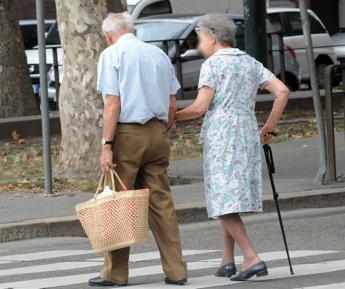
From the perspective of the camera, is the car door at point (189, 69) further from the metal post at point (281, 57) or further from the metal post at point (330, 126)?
the metal post at point (330, 126)

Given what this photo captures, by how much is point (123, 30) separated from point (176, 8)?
23.1 meters

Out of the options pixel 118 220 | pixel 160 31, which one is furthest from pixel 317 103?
pixel 160 31

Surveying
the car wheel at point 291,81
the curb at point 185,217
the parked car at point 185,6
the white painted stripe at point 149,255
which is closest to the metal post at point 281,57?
the car wheel at point 291,81

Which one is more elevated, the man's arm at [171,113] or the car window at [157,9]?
the man's arm at [171,113]

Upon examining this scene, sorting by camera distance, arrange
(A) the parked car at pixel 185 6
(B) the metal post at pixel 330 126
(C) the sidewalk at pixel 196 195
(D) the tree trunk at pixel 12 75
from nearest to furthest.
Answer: (C) the sidewalk at pixel 196 195 → (B) the metal post at pixel 330 126 → (D) the tree trunk at pixel 12 75 → (A) the parked car at pixel 185 6

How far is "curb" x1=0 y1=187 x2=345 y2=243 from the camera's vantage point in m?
11.4

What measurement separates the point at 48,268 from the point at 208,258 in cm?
121

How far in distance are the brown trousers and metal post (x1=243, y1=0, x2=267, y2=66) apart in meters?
10.2

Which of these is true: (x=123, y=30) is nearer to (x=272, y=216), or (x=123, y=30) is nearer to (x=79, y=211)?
(x=79, y=211)

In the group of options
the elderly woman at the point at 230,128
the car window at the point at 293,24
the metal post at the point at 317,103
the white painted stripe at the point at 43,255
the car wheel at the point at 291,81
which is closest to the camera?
the elderly woman at the point at 230,128

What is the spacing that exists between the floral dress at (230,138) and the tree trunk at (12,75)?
42.4 feet

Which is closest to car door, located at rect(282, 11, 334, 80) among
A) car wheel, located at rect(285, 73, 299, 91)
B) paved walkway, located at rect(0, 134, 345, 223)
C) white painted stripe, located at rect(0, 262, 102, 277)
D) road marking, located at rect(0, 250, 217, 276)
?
car wheel, located at rect(285, 73, 299, 91)

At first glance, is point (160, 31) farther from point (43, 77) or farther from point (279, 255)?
point (279, 255)

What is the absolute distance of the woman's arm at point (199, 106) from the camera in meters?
8.18
